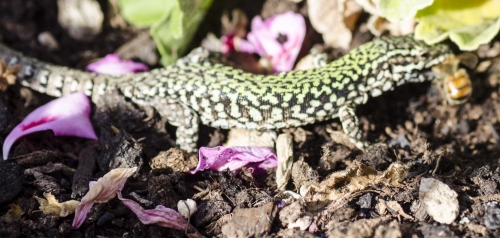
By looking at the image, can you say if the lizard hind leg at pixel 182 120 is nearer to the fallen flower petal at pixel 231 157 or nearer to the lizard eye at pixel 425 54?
the fallen flower petal at pixel 231 157

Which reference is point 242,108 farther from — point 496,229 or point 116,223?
point 496,229

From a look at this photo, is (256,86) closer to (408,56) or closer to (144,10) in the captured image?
(408,56)

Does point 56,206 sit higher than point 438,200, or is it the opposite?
point 56,206

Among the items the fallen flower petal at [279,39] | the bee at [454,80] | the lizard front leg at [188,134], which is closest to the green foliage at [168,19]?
the fallen flower petal at [279,39]

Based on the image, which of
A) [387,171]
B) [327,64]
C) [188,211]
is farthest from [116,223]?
[327,64]

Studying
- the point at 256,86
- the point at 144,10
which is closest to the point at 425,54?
the point at 256,86

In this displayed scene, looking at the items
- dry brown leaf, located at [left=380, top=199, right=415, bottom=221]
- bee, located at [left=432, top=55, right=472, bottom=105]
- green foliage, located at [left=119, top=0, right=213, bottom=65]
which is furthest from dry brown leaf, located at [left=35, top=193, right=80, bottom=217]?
bee, located at [left=432, top=55, right=472, bottom=105]

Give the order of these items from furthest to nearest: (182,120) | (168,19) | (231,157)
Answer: (168,19)
(182,120)
(231,157)
